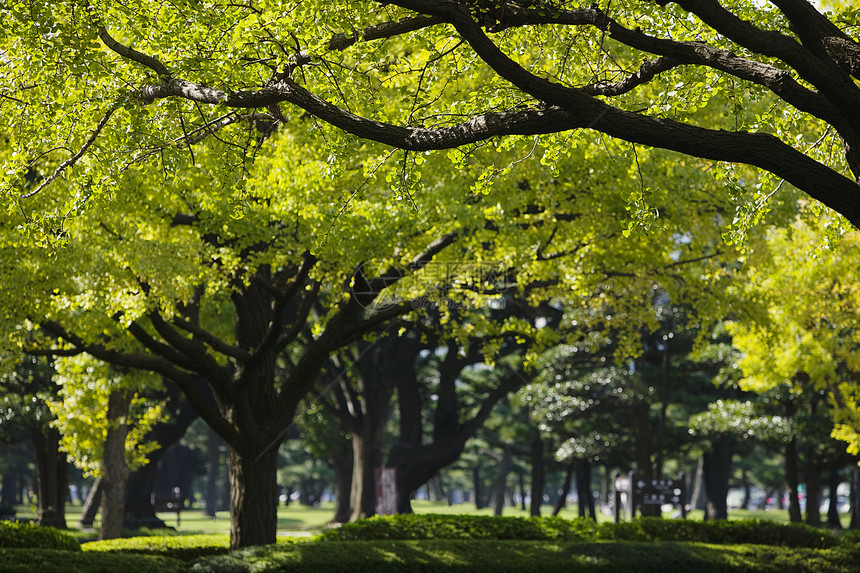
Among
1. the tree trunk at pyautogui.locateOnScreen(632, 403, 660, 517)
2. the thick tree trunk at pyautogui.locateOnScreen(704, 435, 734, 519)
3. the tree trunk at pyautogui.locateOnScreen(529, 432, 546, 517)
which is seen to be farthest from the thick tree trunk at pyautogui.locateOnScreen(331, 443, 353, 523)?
the thick tree trunk at pyautogui.locateOnScreen(704, 435, 734, 519)

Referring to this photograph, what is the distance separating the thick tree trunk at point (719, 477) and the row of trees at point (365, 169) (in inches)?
551

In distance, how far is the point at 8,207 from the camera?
29.2ft

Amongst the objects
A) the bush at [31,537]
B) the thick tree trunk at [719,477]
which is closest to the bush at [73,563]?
the bush at [31,537]

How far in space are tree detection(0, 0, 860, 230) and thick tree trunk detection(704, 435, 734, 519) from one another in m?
26.7

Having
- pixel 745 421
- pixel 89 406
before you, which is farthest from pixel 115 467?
pixel 745 421

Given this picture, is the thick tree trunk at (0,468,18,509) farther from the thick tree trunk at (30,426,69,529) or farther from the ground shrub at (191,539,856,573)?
the ground shrub at (191,539,856,573)

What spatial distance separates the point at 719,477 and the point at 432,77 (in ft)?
92.2

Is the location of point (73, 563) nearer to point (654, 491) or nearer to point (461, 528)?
point (461, 528)

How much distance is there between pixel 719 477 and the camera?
3369 centimetres

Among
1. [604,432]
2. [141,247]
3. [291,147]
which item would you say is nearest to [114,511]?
[141,247]

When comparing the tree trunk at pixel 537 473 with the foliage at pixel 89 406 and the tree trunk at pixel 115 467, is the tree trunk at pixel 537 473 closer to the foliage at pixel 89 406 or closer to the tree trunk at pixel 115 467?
the foliage at pixel 89 406

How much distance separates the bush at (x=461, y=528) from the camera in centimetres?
1434

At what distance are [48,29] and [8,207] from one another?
2.08 meters

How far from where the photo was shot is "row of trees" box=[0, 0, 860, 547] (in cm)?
685
